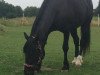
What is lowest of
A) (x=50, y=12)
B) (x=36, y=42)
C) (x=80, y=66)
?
(x=80, y=66)

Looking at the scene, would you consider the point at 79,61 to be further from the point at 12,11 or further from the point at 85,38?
the point at 12,11

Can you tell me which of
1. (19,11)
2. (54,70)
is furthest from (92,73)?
(19,11)

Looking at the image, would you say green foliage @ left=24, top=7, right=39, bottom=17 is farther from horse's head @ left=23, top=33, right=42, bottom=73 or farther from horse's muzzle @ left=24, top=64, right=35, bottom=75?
horse's muzzle @ left=24, top=64, right=35, bottom=75

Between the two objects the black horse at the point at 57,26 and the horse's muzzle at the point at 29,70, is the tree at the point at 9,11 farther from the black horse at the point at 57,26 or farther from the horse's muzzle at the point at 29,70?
the horse's muzzle at the point at 29,70

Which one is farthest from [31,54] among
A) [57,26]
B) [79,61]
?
[79,61]

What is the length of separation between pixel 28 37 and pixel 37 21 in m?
0.94

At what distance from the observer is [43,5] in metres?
9.49

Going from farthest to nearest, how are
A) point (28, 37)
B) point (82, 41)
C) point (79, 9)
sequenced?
point (82, 41) → point (79, 9) → point (28, 37)

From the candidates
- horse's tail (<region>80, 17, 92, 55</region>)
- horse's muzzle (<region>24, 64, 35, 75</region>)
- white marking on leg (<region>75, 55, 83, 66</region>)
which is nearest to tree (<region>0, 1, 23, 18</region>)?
horse's tail (<region>80, 17, 92, 55</region>)

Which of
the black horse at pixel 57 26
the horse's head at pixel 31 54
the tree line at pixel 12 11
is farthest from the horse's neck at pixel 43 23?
the tree line at pixel 12 11

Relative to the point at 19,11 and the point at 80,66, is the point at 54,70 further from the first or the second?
the point at 19,11

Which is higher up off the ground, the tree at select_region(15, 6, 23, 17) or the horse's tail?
the tree at select_region(15, 6, 23, 17)

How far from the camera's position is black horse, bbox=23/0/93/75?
8.02 meters

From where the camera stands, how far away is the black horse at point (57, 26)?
802 centimetres
